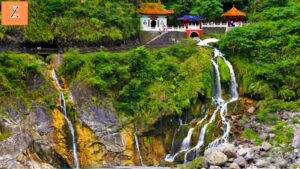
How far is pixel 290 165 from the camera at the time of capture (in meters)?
32.4

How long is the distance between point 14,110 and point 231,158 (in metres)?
13.1

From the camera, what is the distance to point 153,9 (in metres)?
51.5

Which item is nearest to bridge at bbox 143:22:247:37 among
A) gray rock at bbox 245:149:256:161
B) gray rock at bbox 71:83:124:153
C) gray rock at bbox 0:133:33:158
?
gray rock at bbox 71:83:124:153

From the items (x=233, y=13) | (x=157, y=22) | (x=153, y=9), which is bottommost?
(x=157, y=22)

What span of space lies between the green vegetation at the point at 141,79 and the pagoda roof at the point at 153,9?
10351 millimetres

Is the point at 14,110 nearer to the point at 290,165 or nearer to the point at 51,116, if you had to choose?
the point at 51,116

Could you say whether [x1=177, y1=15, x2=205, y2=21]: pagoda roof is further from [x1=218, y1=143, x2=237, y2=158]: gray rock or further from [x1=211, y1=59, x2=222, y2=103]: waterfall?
[x1=218, y1=143, x2=237, y2=158]: gray rock

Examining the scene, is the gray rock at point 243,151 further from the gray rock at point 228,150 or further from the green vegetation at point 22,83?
the green vegetation at point 22,83

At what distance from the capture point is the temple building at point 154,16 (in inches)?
2004

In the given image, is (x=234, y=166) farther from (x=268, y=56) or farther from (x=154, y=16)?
(x=154, y=16)

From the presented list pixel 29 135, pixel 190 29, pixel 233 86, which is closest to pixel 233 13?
pixel 190 29

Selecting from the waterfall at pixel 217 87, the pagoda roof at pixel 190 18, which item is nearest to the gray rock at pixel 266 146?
the waterfall at pixel 217 87

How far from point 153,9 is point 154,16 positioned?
0.64 metres

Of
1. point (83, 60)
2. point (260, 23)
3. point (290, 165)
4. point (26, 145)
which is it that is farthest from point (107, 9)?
point (290, 165)
